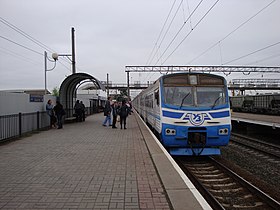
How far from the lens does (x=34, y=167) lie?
6.31 metres

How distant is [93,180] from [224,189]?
3.09 m

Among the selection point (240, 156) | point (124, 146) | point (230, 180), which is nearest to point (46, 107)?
point (124, 146)

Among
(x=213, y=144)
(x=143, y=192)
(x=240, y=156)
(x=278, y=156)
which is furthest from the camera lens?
(x=240, y=156)

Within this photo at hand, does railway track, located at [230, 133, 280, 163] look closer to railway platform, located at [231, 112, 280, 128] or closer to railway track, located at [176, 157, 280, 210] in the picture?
railway platform, located at [231, 112, 280, 128]

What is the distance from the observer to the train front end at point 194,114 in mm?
8305

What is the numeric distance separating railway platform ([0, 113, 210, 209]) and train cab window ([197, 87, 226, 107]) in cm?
207

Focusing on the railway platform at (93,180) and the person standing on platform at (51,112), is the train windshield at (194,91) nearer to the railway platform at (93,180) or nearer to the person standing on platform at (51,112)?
the railway platform at (93,180)

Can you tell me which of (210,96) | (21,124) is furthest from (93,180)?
(21,124)

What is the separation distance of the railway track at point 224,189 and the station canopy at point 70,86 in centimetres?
1121

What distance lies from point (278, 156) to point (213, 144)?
328 centimetres

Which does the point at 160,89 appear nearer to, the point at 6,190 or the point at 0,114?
the point at 6,190

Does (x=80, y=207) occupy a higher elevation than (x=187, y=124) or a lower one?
lower

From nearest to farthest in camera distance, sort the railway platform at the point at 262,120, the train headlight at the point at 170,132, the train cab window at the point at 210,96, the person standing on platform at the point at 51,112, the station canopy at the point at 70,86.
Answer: the train headlight at the point at 170,132 → the train cab window at the point at 210,96 → the railway platform at the point at 262,120 → the person standing on platform at the point at 51,112 → the station canopy at the point at 70,86

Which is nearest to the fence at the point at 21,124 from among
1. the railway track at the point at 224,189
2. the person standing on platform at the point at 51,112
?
the person standing on platform at the point at 51,112
